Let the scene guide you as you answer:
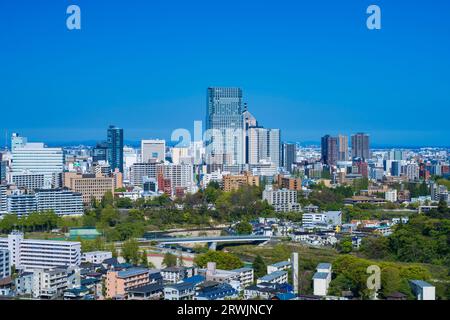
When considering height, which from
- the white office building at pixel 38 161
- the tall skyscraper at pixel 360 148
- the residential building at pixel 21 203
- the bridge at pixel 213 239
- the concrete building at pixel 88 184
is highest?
the tall skyscraper at pixel 360 148

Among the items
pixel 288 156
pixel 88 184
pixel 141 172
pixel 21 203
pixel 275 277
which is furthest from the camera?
pixel 288 156

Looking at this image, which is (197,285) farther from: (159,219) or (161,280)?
(159,219)

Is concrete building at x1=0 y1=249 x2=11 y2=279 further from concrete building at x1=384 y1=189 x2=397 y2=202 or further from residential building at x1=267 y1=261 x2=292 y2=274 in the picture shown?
concrete building at x1=384 y1=189 x2=397 y2=202

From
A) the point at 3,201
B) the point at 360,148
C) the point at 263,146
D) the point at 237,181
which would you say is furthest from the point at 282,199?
the point at 3,201

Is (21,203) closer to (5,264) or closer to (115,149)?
(115,149)

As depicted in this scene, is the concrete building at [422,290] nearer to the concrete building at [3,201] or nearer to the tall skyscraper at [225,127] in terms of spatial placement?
the tall skyscraper at [225,127]

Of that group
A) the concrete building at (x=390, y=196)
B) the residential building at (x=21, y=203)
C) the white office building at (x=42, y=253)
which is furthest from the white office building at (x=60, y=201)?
the concrete building at (x=390, y=196)
